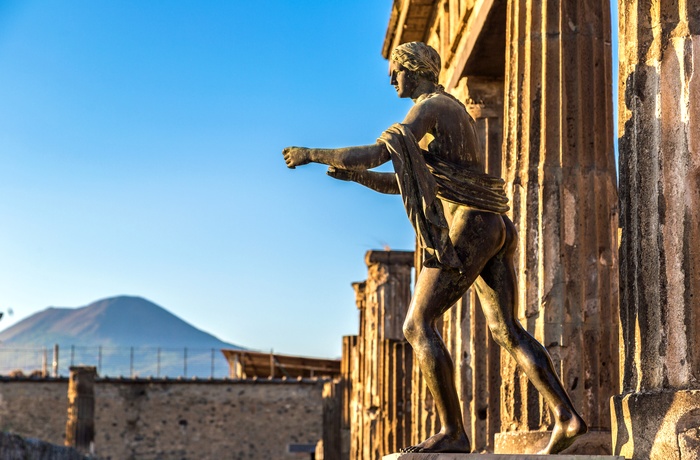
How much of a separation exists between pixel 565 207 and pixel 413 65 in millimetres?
3626

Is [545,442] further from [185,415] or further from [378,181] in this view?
[185,415]

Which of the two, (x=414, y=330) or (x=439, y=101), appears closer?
(x=414, y=330)

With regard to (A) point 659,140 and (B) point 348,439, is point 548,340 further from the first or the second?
(B) point 348,439

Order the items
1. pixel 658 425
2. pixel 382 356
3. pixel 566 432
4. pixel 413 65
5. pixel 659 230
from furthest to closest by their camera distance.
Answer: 1. pixel 382 356
2. pixel 413 65
3. pixel 566 432
4. pixel 659 230
5. pixel 658 425

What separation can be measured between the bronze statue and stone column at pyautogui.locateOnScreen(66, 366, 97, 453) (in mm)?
33889

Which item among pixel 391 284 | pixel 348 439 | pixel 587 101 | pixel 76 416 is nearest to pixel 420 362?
pixel 587 101

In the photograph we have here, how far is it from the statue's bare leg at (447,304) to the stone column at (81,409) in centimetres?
3398

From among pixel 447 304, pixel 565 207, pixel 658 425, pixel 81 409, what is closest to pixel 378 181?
pixel 447 304

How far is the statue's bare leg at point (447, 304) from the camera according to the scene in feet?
24.3

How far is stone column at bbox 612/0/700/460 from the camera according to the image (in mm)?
6680

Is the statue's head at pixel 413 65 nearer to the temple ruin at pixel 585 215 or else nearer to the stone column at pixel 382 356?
the temple ruin at pixel 585 215

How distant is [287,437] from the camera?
4197cm

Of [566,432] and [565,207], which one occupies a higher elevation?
[565,207]

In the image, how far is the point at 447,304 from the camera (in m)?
7.53
